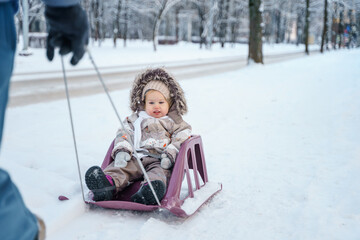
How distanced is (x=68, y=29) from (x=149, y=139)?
179 cm

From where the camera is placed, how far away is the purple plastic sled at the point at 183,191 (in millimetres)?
2607

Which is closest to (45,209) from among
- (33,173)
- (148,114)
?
(33,173)

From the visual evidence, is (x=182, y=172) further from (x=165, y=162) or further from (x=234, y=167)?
(x=234, y=167)

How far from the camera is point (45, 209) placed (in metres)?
2.58

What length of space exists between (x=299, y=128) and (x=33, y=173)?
3985mm

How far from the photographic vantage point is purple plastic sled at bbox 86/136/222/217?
2.61 meters

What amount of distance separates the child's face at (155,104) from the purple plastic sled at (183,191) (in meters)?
0.37

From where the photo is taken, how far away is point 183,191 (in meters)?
3.27

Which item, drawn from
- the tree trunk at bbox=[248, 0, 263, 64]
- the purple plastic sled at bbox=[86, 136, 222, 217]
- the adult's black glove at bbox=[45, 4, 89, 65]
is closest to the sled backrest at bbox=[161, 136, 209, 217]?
the purple plastic sled at bbox=[86, 136, 222, 217]

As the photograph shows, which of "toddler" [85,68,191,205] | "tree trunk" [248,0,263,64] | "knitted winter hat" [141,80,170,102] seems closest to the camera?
"toddler" [85,68,191,205]

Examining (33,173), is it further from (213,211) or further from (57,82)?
(57,82)

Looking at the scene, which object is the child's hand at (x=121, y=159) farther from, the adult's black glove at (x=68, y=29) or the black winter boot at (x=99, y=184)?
the adult's black glove at (x=68, y=29)

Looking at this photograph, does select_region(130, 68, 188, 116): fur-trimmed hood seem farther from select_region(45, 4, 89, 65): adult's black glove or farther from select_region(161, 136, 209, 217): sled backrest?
select_region(45, 4, 89, 65): adult's black glove

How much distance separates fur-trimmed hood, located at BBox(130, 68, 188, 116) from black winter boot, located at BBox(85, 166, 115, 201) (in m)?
0.86
